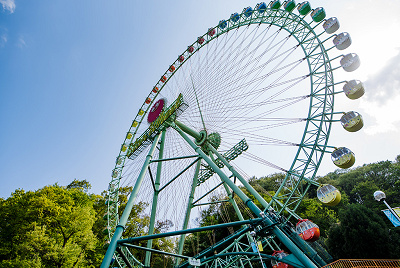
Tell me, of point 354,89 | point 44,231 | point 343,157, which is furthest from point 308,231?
point 44,231

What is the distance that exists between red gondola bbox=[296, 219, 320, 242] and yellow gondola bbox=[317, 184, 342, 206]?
4.37 ft

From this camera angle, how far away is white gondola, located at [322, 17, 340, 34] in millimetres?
12383

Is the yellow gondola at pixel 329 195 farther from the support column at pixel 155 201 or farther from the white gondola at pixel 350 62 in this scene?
the support column at pixel 155 201

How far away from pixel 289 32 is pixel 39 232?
76.4 ft

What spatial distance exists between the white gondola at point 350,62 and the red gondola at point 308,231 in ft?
28.6

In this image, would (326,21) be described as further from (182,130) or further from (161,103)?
(161,103)

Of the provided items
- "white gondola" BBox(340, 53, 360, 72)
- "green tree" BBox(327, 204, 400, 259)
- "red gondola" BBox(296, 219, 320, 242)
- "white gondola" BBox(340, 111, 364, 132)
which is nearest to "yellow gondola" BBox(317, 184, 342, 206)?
"red gondola" BBox(296, 219, 320, 242)

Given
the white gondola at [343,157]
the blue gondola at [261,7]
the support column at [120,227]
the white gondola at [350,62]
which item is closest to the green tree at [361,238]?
the white gondola at [343,157]

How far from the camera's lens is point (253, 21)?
642 inches

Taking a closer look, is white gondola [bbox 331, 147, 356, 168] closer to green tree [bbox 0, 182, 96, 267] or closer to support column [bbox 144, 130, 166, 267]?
support column [bbox 144, 130, 166, 267]

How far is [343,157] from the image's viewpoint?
10141 millimetres

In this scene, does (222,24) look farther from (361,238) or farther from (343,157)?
(361,238)

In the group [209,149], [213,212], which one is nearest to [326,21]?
[209,149]

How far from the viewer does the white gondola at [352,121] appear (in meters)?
10.6
